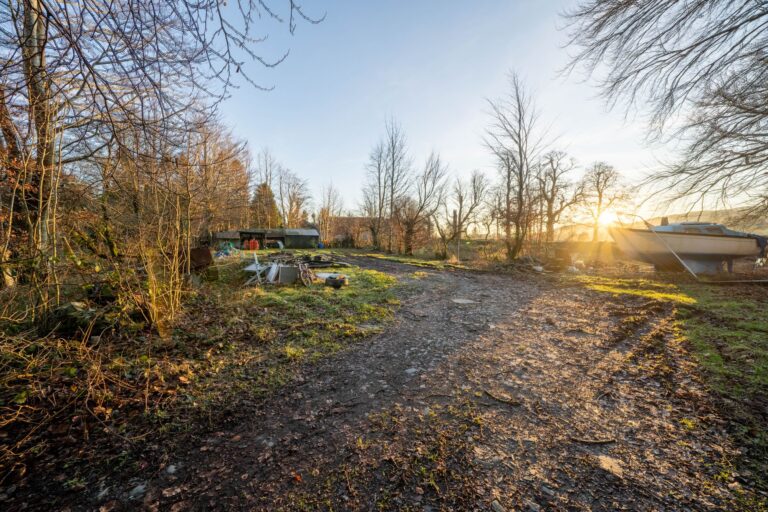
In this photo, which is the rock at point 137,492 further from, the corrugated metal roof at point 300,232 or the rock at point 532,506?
the corrugated metal roof at point 300,232

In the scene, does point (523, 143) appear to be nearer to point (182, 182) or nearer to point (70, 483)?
point (182, 182)

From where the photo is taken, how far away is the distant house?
27745mm

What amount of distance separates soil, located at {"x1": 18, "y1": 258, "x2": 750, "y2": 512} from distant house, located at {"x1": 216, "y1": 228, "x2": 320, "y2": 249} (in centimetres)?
2696

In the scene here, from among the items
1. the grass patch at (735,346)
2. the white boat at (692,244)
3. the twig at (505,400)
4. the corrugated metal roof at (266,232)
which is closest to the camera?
the grass patch at (735,346)

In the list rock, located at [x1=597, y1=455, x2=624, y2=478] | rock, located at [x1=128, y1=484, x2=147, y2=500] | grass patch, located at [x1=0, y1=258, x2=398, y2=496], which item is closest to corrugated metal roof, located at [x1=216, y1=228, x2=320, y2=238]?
grass patch, located at [x1=0, y1=258, x2=398, y2=496]

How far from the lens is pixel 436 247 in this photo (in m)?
23.9

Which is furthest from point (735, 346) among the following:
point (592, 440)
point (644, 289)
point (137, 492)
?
point (137, 492)

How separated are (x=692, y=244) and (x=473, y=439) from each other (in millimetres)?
14129

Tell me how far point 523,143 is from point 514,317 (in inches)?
513

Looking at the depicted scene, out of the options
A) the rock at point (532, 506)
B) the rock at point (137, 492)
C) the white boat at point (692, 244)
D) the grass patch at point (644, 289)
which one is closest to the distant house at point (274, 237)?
the grass patch at point (644, 289)

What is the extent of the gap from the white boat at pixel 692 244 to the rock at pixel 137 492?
14756 mm

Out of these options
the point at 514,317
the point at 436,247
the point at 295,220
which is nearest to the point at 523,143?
the point at 436,247

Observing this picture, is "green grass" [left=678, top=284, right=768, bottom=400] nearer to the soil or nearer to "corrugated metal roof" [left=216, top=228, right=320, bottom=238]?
the soil

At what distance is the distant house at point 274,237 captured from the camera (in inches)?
1092
